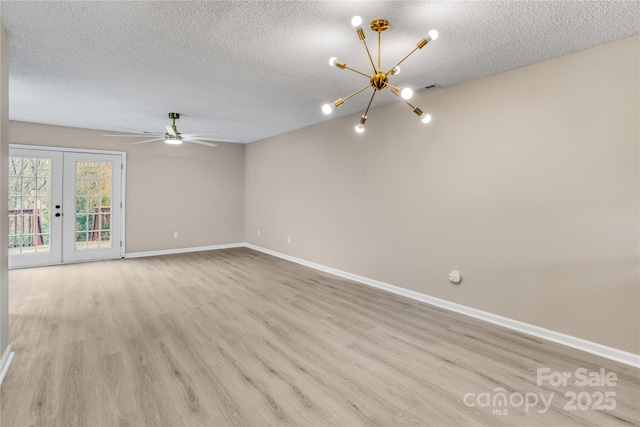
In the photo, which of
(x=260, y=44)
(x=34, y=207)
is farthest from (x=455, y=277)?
(x=34, y=207)

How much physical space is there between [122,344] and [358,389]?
208 cm

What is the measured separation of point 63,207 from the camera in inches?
225

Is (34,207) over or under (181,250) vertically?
over

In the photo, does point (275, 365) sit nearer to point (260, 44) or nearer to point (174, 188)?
point (260, 44)

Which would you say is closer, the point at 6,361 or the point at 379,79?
the point at 379,79

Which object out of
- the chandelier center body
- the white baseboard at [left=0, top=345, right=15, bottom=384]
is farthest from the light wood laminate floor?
the chandelier center body

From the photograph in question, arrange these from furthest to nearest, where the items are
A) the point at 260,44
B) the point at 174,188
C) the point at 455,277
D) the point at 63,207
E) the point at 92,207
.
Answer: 1. the point at 174,188
2. the point at 92,207
3. the point at 63,207
4. the point at 455,277
5. the point at 260,44

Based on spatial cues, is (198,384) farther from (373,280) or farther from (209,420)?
(373,280)

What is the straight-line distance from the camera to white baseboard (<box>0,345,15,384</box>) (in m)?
2.24

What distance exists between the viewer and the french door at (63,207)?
5.41 metres

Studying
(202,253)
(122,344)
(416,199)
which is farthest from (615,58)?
(202,253)

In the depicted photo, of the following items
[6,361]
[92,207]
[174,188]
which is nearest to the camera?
[6,361]

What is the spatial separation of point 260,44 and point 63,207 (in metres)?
5.37

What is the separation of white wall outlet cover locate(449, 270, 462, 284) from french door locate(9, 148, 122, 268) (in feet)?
20.2
